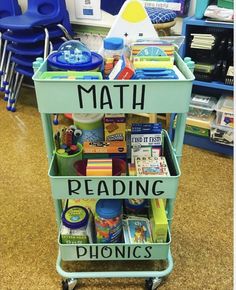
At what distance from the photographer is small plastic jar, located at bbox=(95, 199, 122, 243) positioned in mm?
970

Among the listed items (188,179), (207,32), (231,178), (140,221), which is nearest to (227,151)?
(231,178)

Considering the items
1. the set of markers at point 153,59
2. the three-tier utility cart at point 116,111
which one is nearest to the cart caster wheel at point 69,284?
the three-tier utility cart at point 116,111

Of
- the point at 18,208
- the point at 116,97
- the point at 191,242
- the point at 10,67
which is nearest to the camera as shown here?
the point at 116,97

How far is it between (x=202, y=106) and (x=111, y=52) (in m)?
1.06

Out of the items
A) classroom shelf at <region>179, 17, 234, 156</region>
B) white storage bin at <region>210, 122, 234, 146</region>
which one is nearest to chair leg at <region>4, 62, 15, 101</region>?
classroom shelf at <region>179, 17, 234, 156</region>

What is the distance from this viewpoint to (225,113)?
168 cm

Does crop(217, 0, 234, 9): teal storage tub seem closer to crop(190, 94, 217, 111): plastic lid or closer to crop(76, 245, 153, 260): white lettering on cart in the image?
crop(190, 94, 217, 111): plastic lid

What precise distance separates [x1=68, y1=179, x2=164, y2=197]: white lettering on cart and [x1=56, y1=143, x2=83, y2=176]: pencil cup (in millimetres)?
93

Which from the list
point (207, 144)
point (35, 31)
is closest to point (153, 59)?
point (207, 144)

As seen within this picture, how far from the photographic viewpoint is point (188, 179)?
1619 millimetres

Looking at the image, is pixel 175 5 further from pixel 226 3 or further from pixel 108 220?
pixel 108 220

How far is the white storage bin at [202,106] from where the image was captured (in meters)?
1.76

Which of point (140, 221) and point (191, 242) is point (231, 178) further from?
point (140, 221)

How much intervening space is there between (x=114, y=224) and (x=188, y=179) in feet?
2.46
